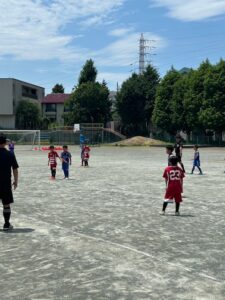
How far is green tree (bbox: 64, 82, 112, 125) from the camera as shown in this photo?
8594 cm

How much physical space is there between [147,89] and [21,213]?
245 ft

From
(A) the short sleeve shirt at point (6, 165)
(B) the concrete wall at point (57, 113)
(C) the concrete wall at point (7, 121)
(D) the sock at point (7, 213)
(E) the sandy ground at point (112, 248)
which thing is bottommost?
(E) the sandy ground at point (112, 248)

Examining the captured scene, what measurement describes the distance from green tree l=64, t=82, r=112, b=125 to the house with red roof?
2722 centimetres

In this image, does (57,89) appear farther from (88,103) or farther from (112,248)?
(112,248)

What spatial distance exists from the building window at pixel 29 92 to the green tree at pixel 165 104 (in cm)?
3742

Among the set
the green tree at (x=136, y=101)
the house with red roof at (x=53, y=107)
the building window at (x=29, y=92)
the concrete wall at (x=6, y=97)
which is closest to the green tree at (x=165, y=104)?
the green tree at (x=136, y=101)

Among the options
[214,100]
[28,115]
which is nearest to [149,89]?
[214,100]

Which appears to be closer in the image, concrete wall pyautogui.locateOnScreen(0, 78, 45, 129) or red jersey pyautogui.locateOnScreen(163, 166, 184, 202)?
red jersey pyautogui.locateOnScreen(163, 166, 184, 202)

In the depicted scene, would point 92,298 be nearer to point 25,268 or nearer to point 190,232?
point 25,268

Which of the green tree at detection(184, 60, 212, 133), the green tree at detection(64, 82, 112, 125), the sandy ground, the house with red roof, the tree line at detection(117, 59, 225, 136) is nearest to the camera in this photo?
the sandy ground

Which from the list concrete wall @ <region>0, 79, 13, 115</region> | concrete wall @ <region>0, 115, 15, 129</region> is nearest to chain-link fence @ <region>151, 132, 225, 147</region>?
concrete wall @ <region>0, 115, 15, 129</region>

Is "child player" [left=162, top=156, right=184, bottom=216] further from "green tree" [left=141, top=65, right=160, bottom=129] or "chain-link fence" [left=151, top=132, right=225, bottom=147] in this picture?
"green tree" [left=141, top=65, right=160, bottom=129]

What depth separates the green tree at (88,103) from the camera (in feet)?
282

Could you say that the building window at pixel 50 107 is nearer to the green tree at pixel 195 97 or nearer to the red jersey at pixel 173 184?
the green tree at pixel 195 97
